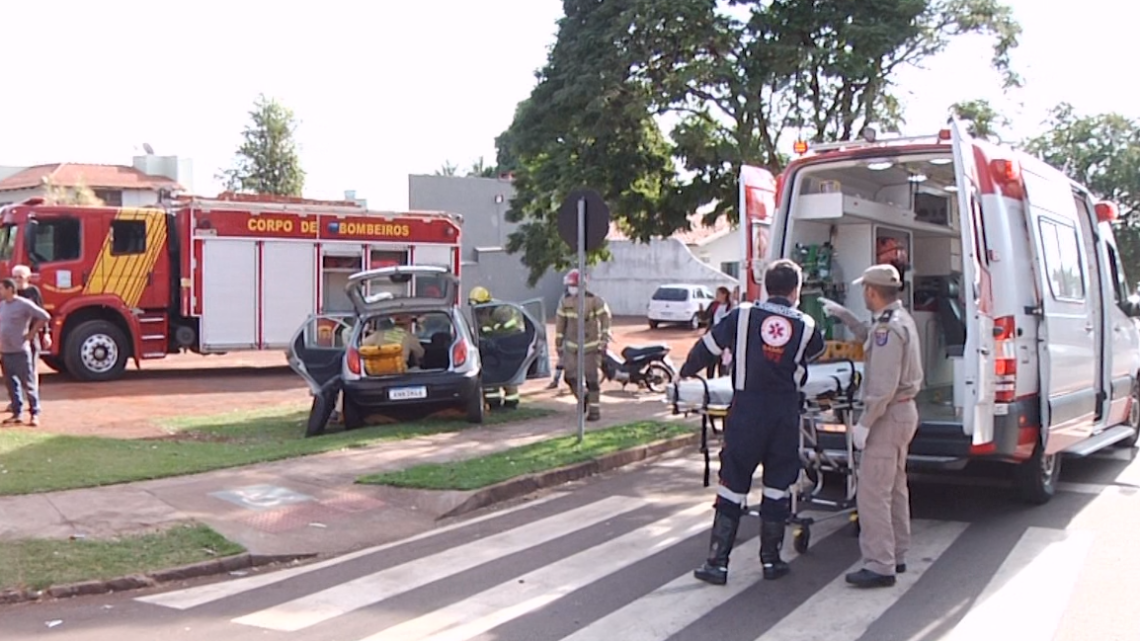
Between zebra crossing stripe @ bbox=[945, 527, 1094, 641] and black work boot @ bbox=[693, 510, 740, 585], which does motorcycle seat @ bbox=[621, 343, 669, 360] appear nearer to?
zebra crossing stripe @ bbox=[945, 527, 1094, 641]

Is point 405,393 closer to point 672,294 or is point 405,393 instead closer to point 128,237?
point 128,237

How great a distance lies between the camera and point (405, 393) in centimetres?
1255

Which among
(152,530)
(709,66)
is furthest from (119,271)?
(152,530)

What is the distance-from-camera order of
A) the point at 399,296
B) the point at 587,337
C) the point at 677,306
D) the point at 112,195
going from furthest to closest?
the point at 112,195 → the point at 677,306 → the point at 587,337 → the point at 399,296

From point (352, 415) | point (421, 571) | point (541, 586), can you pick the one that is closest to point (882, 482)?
point (541, 586)

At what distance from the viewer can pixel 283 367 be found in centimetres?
2223

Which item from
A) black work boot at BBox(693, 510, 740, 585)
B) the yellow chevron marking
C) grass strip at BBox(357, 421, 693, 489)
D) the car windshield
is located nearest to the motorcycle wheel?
grass strip at BBox(357, 421, 693, 489)

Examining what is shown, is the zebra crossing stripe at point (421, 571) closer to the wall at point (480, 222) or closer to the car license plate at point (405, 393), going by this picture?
the car license plate at point (405, 393)

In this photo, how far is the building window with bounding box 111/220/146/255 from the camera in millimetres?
18719

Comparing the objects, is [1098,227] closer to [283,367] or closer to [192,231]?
[192,231]

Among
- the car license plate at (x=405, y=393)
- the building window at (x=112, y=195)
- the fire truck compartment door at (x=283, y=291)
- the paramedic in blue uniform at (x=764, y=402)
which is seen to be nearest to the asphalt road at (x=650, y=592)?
the paramedic in blue uniform at (x=764, y=402)

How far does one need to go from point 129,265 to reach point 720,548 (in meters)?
15.1

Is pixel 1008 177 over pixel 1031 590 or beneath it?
over

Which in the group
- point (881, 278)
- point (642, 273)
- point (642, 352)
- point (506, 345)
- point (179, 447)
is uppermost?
point (642, 273)
